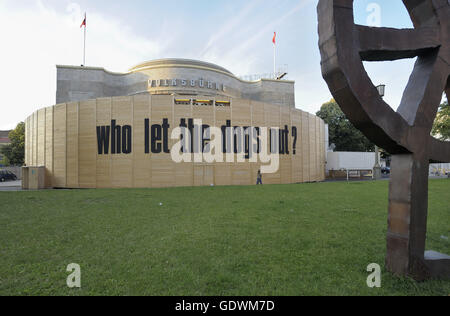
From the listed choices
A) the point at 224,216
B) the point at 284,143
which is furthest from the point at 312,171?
the point at 224,216

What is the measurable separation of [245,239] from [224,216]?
9.47 feet

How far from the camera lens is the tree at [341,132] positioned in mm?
50938

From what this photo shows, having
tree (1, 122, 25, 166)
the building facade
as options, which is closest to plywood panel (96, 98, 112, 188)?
the building facade

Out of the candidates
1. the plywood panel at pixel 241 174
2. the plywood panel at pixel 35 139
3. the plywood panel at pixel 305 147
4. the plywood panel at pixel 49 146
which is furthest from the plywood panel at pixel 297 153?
the plywood panel at pixel 35 139

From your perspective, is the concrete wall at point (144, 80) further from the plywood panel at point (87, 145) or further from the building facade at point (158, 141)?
the plywood panel at point (87, 145)

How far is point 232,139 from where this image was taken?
24.0 metres

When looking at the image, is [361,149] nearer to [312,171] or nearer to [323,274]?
[312,171]

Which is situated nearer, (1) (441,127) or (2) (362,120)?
(2) (362,120)

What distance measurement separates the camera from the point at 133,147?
22.5 metres

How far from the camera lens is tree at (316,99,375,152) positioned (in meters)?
50.9

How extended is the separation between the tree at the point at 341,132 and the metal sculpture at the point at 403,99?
50720 millimetres

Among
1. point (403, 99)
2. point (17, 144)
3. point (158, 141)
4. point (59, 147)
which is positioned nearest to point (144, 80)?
point (59, 147)

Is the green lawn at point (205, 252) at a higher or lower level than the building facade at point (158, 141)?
lower

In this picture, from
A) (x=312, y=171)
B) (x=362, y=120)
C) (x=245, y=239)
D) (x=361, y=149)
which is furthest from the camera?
(x=361, y=149)
